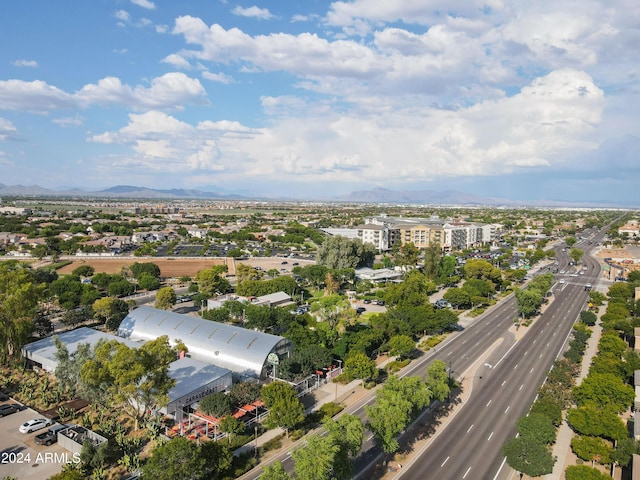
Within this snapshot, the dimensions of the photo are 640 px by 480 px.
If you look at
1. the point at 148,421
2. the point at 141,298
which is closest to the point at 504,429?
the point at 148,421

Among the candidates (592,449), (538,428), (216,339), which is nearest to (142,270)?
(216,339)

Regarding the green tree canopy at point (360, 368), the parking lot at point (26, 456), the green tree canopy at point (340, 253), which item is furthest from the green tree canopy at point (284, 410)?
the green tree canopy at point (340, 253)

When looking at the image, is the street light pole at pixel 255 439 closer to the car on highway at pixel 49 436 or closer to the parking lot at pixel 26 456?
the parking lot at pixel 26 456

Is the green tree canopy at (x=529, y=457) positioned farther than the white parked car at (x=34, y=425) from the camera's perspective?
No

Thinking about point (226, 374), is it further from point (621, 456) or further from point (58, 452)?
point (621, 456)

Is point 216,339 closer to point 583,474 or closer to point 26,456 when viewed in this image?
point 26,456

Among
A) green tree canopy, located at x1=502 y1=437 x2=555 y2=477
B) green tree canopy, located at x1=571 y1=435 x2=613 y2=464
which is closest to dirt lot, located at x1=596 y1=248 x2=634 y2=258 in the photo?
green tree canopy, located at x1=571 y1=435 x2=613 y2=464
